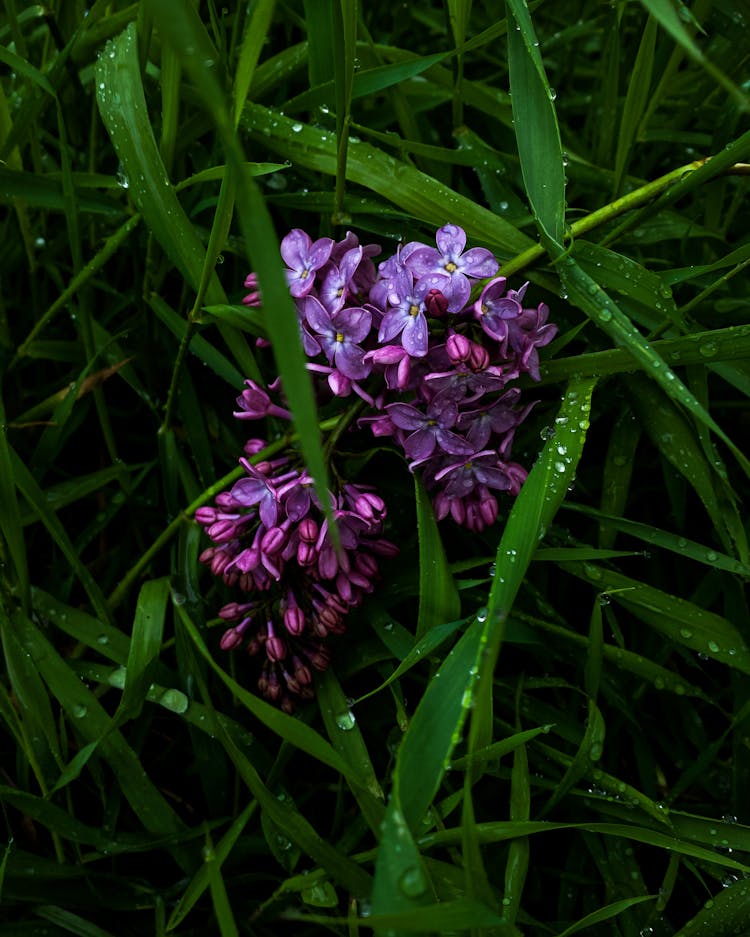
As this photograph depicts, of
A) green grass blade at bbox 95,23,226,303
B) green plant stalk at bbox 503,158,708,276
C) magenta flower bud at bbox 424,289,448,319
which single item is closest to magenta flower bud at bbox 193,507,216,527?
green grass blade at bbox 95,23,226,303

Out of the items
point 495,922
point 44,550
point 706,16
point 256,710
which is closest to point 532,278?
point 706,16

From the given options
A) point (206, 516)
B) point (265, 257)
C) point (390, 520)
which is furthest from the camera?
point (390, 520)

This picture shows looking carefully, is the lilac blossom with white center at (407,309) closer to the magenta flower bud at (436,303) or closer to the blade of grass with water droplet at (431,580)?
the magenta flower bud at (436,303)

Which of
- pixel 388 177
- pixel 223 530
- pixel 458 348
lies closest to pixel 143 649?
pixel 223 530

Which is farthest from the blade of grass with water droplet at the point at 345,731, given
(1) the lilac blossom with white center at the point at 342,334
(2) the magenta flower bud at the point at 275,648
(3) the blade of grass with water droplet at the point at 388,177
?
(3) the blade of grass with water droplet at the point at 388,177

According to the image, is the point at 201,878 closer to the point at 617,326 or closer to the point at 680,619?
the point at 680,619

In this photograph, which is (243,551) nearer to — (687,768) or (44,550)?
(44,550)

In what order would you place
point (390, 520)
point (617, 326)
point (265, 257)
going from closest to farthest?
point (265, 257) → point (617, 326) → point (390, 520)

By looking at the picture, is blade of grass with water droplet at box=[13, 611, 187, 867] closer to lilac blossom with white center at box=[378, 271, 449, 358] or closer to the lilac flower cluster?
the lilac flower cluster
